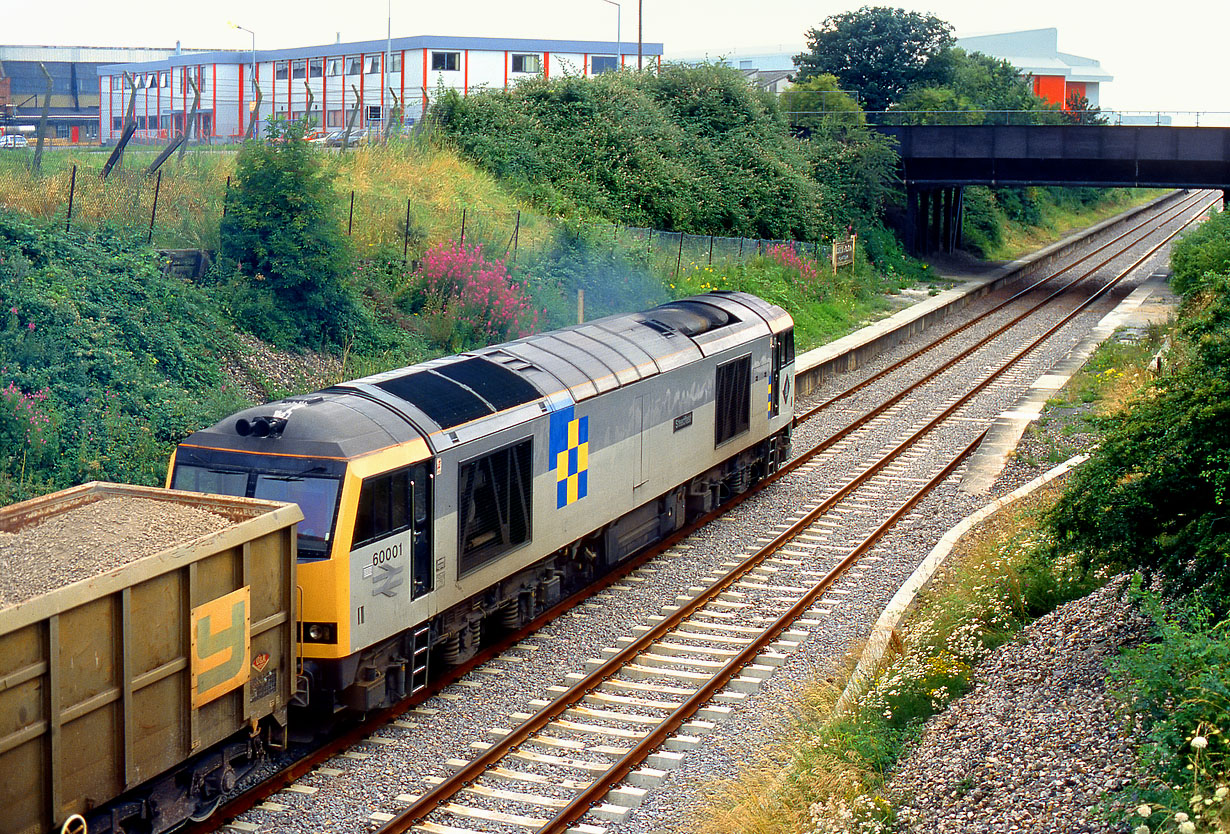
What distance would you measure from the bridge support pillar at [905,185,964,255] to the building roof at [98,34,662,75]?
15185 mm

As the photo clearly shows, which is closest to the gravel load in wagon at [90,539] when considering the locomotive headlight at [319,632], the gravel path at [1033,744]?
the locomotive headlight at [319,632]

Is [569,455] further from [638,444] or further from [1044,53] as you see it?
[1044,53]

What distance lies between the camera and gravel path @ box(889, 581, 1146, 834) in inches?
298

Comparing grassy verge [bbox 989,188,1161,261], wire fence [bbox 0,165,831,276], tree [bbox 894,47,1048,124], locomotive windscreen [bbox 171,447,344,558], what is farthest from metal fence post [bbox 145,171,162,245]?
grassy verge [bbox 989,188,1161,261]

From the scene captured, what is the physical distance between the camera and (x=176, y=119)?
50969 millimetres

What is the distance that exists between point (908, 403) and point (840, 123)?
22.5 m

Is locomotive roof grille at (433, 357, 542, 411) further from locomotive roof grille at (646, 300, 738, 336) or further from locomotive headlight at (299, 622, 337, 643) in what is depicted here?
locomotive roof grille at (646, 300, 738, 336)

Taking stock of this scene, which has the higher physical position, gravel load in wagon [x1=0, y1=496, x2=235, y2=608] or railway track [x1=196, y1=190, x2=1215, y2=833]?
gravel load in wagon [x1=0, y1=496, x2=235, y2=608]

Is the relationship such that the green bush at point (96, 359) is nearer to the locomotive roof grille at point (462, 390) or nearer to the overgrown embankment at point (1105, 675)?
the locomotive roof grille at point (462, 390)

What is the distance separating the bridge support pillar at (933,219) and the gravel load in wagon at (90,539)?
41.7m

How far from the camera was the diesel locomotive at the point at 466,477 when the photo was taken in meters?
10.2

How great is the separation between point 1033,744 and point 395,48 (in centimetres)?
5385

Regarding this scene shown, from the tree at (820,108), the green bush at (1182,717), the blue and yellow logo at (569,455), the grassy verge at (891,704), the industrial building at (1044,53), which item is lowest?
the grassy verge at (891,704)

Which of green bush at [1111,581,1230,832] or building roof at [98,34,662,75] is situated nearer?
green bush at [1111,581,1230,832]
